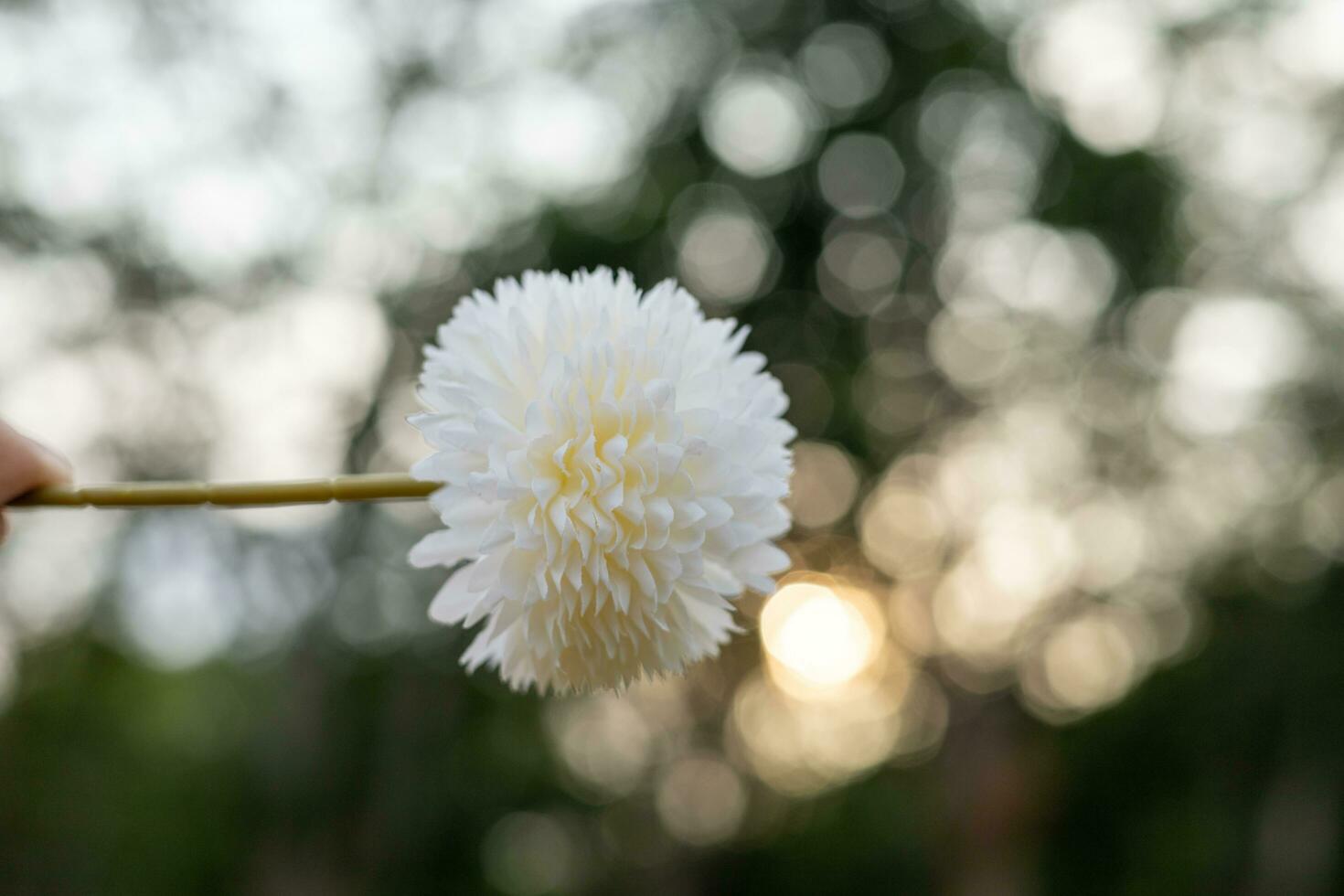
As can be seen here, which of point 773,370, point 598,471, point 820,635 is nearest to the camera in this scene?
point 598,471

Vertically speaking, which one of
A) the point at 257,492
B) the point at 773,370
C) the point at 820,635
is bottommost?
the point at 257,492

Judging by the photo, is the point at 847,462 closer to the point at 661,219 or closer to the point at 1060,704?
the point at 661,219

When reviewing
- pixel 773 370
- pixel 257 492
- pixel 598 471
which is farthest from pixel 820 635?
pixel 257 492

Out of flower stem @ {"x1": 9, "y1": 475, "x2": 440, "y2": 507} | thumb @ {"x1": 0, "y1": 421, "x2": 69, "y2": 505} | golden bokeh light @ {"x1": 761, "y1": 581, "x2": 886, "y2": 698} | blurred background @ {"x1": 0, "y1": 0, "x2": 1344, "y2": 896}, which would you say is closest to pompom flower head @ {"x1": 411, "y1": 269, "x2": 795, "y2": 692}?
flower stem @ {"x1": 9, "y1": 475, "x2": 440, "y2": 507}

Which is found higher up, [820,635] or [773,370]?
[773,370]

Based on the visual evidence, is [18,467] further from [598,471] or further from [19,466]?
[598,471]

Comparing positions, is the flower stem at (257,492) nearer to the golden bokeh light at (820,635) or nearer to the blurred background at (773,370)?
the blurred background at (773,370)
